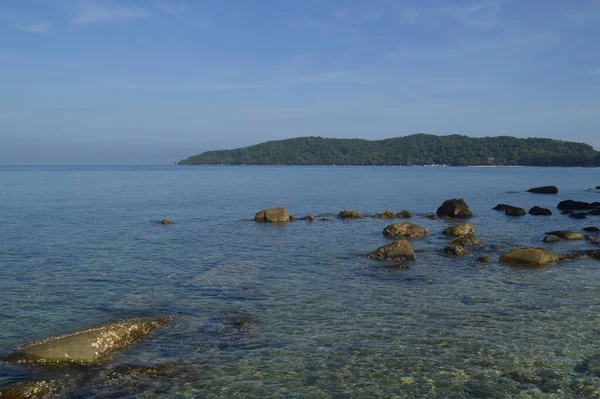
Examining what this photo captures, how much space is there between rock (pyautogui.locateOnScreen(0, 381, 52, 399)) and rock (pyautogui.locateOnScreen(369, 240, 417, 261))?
60.2 feet

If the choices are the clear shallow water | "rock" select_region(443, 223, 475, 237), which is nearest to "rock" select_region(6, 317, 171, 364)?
the clear shallow water

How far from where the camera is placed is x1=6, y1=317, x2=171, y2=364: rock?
41.9ft

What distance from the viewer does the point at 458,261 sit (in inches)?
1021

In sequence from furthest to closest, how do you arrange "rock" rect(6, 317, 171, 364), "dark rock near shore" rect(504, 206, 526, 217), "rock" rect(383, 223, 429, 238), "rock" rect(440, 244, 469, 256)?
"dark rock near shore" rect(504, 206, 526, 217)
"rock" rect(383, 223, 429, 238)
"rock" rect(440, 244, 469, 256)
"rock" rect(6, 317, 171, 364)

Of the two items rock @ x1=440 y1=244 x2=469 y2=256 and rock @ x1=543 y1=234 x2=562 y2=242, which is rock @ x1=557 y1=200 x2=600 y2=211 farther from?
rock @ x1=440 y1=244 x2=469 y2=256

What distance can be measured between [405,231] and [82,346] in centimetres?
2642

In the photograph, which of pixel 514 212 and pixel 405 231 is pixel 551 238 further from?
pixel 514 212

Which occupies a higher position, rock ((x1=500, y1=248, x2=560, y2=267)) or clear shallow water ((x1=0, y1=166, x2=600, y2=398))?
rock ((x1=500, y1=248, x2=560, y2=267))

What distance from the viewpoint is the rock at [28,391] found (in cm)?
1084

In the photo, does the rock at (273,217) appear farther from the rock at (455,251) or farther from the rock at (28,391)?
the rock at (28,391)

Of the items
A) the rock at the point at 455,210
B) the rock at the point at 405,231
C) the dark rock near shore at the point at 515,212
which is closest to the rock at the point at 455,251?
the rock at the point at 405,231

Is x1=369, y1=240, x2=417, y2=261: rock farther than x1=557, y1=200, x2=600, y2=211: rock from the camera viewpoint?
No

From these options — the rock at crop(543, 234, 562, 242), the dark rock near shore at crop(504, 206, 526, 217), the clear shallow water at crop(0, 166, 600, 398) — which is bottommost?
the clear shallow water at crop(0, 166, 600, 398)

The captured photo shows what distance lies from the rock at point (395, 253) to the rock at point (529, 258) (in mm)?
4723
